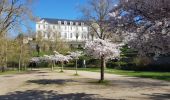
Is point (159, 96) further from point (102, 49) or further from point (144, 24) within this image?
point (102, 49)

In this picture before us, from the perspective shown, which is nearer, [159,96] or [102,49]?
[159,96]

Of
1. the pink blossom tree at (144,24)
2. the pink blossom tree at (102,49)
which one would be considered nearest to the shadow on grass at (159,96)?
the pink blossom tree at (144,24)

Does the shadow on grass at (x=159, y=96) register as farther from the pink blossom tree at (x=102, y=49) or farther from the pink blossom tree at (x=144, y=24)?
the pink blossom tree at (x=102, y=49)

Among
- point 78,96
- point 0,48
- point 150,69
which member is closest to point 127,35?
point 78,96

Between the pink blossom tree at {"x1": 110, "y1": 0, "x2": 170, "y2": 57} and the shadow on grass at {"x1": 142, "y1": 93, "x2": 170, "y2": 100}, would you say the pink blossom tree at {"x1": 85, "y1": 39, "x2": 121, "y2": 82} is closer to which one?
the shadow on grass at {"x1": 142, "y1": 93, "x2": 170, "y2": 100}

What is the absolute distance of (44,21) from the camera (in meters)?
150

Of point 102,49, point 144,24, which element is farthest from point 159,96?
point 102,49

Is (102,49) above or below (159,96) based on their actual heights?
above

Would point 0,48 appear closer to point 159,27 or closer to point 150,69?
point 150,69

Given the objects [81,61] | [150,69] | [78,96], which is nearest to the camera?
[78,96]

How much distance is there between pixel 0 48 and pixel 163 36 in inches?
2039

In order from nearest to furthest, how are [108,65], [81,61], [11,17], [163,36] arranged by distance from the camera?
1. [163,36]
2. [11,17]
3. [108,65]
4. [81,61]

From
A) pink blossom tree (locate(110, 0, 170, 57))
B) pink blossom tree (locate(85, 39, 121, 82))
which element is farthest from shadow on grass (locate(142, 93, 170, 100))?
pink blossom tree (locate(85, 39, 121, 82))

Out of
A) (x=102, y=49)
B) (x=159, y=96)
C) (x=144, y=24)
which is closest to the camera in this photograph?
(x=144, y=24)
